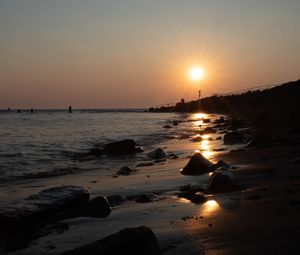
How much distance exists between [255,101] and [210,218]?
166 ft

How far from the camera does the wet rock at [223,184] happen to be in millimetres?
6645

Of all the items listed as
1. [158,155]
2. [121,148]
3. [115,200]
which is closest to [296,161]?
[115,200]

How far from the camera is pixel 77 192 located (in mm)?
6500

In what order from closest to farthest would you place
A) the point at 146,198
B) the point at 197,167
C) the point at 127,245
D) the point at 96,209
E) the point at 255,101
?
1. the point at 127,245
2. the point at 96,209
3. the point at 146,198
4. the point at 197,167
5. the point at 255,101

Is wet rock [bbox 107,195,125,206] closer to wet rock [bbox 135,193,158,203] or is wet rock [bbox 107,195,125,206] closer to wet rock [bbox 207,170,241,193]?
wet rock [bbox 135,193,158,203]

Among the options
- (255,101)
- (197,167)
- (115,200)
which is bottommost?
(115,200)

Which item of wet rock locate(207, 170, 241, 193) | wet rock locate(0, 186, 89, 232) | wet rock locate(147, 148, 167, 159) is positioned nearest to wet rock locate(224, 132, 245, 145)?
wet rock locate(147, 148, 167, 159)

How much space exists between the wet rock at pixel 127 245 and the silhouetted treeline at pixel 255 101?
30.3 m

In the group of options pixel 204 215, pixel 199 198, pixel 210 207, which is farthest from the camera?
pixel 199 198

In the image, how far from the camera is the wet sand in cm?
413

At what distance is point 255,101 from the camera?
54.1 meters

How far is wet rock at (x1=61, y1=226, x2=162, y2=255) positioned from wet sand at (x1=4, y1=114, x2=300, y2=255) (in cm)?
37

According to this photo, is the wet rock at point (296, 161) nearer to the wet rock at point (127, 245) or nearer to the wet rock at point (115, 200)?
the wet rock at point (115, 200)

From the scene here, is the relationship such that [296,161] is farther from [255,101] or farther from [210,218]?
[255,101]
